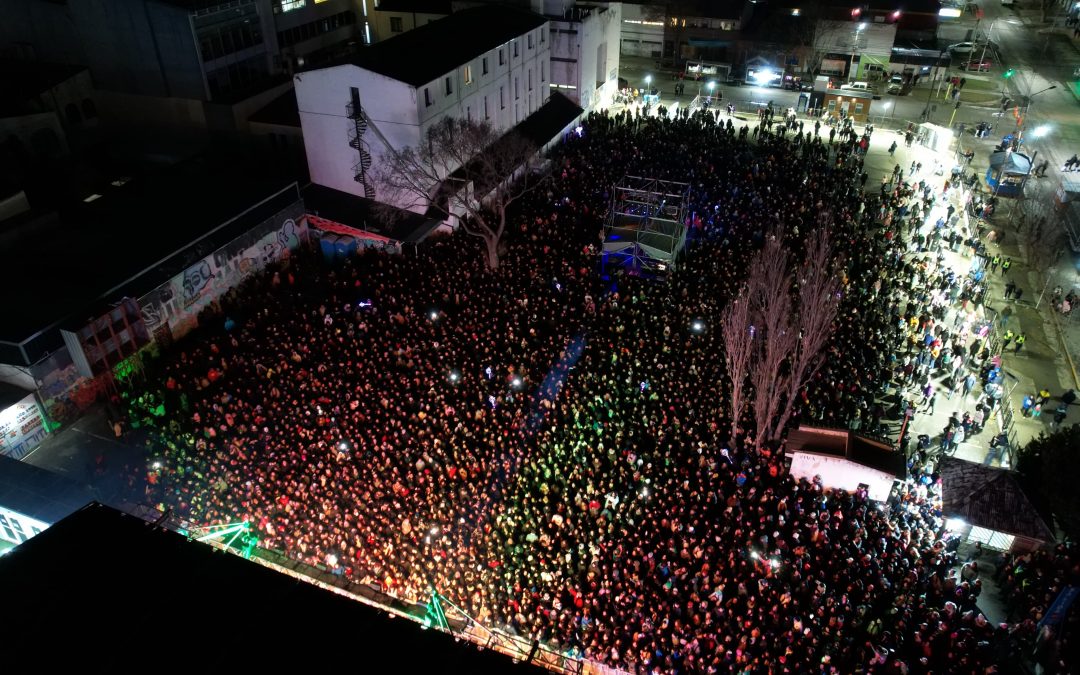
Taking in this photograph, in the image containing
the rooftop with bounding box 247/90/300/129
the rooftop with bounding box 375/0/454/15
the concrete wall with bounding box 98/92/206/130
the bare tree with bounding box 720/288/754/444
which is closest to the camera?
the bare tree with bounding box 720/288/754/444

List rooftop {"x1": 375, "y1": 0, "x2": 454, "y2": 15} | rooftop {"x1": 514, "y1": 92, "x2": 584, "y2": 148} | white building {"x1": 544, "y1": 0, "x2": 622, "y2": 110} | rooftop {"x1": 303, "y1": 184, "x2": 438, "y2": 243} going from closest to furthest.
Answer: rooftop {"x1": 303, "y1": 184, "x2": 438, "y2": 243}, rooftop {"x1": 514, "y1": 92, "x2": 584, "y2": 148}, white building {"x1": 544, "y1": 0, "x2": 622, "y2": 110}, rooftop {"x1": 375, "y1": 0, "x2": 454, "y2": 15}

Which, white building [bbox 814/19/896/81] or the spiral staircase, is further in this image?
white building [bbox 814/19/896/81]

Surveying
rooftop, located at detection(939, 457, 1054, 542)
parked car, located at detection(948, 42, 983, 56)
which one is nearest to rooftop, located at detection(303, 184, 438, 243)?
rooftop, located at detection(939, 457, 1054, 542)

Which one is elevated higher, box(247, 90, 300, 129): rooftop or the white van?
box(247, 90, 300, 129): rooftop

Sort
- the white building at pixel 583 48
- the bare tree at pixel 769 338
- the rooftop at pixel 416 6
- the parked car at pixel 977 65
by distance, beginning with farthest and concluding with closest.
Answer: the parked car at pixel 977 65, the rooftop at pixel 416 6, the white building at pixel 583 48, the bare tree at pixel 769 338

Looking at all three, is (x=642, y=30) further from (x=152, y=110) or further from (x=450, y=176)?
(x=152, y=110)

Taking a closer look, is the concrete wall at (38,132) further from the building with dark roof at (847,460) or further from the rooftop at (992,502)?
the rooftop at (992,502)

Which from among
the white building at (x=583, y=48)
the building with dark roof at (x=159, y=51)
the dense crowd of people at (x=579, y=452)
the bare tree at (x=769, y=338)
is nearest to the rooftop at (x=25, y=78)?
the building with dark roof at (x=159, y=51)

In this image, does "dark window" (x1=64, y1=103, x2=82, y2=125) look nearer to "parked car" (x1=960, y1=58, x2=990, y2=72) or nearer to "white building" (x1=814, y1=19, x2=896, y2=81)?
"white building" (x1=814, y1=19, x2=896, y2=81)
